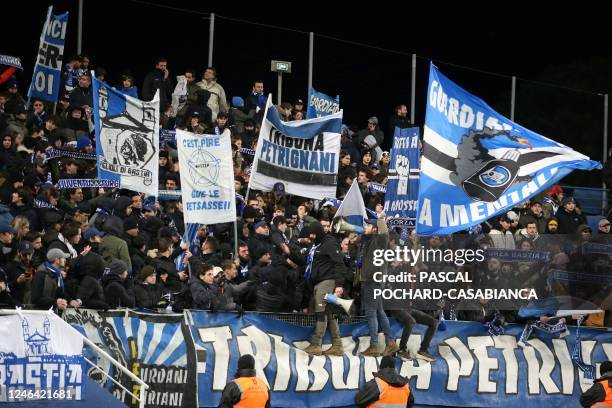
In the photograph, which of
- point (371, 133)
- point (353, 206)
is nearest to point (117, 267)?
point (353, 206)

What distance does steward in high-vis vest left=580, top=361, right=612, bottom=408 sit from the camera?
1820 cm

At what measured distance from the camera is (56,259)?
17.6 m

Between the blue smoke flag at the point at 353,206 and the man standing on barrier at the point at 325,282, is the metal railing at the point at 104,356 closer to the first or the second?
the man standing on barrier at the point at 325,282

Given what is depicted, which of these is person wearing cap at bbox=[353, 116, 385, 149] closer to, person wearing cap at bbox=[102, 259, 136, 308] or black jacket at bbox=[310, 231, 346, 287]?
black jacket at bbox=[310, 231, 346, 287]

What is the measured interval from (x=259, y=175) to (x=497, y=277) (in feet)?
13.5

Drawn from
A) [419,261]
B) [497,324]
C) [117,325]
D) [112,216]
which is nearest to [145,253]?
[112,216]

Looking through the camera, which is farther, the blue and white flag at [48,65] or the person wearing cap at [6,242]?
the blue and white flag at [48,65]

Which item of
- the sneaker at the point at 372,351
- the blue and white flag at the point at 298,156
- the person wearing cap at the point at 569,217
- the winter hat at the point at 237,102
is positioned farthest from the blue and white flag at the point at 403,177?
the person wearing cap at the point at 569,217

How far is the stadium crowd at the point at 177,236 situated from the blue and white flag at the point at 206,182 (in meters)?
0.46

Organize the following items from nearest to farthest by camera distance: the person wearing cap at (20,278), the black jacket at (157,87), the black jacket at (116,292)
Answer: the person wearing cap at (20,278) < the black jacket at (116,292) < the black jacket at (157,87)

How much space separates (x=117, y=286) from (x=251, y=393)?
10.3ft

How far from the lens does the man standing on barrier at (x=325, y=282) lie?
65.6 ft

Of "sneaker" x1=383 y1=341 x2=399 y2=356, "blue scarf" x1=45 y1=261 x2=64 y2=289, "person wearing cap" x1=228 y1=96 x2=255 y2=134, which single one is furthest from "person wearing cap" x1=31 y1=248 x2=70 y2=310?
"person wearing cap" x1=228 y1=96 x2=255 y2=134

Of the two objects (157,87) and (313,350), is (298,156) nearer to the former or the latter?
(157,87)
